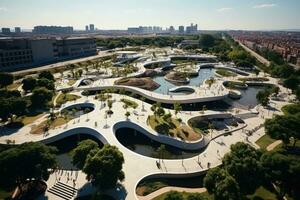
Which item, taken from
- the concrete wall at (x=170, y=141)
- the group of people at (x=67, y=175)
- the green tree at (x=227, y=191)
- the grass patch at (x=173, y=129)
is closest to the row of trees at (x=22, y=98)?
the concrete wall at (x=170, y=141)

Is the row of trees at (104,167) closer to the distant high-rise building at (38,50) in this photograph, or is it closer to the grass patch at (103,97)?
the grass patch at (103,97)

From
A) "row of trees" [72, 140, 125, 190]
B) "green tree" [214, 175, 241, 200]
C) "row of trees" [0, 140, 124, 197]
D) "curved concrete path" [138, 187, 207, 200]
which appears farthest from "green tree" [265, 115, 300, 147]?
"row of trees" [0, 140, 124, 197]

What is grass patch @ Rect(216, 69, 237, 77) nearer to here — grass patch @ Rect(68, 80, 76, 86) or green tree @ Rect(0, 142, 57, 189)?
grass patch @ Rect(68, 80, 76, 86)

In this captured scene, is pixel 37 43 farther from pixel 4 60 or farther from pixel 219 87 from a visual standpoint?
pixel 219 87

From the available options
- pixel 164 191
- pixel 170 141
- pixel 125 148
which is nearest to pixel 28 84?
pixel 125 148

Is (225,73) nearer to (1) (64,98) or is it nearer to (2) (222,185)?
(1) (64,98)

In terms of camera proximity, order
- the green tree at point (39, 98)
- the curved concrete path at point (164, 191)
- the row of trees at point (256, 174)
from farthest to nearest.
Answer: the green tree at point (39, 98) < the curved concrete path at point (164, 191) < the row of trees at point (256, 174)
